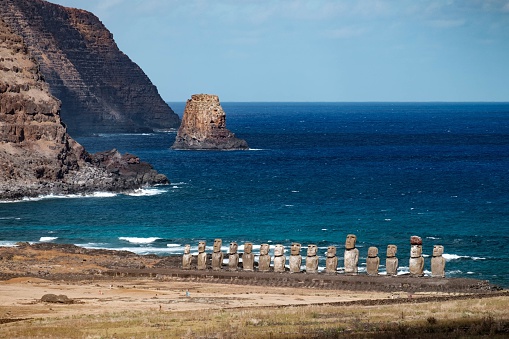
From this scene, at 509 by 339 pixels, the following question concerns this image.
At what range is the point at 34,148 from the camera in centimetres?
11644

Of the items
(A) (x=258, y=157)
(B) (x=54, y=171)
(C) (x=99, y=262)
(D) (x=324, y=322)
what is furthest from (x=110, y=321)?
(A) (x=258, y=157)

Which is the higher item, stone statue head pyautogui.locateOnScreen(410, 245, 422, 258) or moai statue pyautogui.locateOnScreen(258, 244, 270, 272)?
stone statue head pyautogui.locateOnScreen(410, 245, 422, 258)

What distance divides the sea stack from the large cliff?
56.9 metres

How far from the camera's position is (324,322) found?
114 ft

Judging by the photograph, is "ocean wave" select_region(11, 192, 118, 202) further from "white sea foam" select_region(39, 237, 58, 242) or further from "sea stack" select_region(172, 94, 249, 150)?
"sea stack" select_region(172, 94, 249, 150)

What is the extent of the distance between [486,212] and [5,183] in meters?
46.5

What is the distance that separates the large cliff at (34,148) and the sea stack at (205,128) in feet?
187

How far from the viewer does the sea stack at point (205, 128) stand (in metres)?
185

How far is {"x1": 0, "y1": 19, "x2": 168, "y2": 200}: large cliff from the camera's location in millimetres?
111875

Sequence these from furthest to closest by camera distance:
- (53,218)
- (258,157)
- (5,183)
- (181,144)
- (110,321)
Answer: (181,144)
(258,157)
(5,183)
(53,218)
(110,321)

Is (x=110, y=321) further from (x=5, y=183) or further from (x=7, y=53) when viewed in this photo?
(x=7, y=53)

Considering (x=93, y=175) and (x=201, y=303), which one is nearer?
(x=201, y=303)

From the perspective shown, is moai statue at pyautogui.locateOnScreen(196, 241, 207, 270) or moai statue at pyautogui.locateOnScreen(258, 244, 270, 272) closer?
moai statue at pyautogui.locateOnScreen(258, 244, 270, 272)

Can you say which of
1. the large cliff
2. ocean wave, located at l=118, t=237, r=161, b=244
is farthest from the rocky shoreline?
the large cliff
